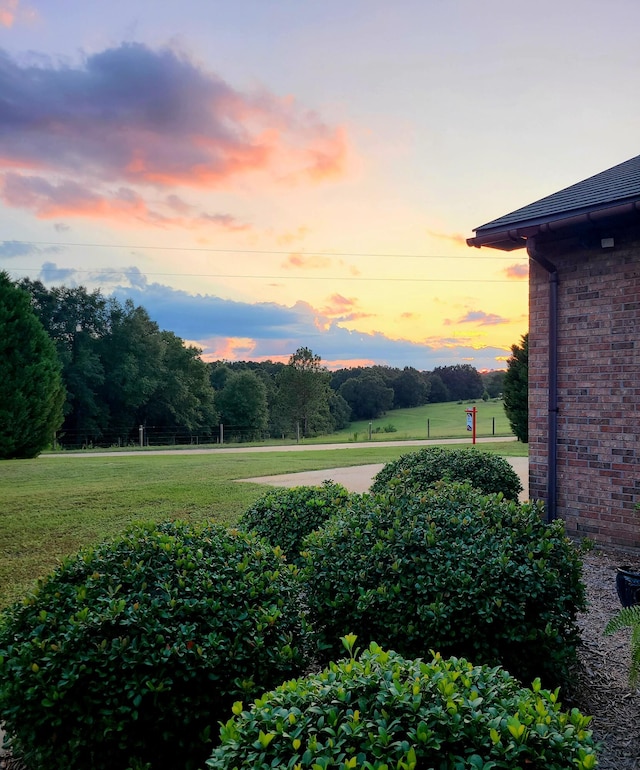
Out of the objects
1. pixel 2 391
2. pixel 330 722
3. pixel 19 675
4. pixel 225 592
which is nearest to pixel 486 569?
pixel 225 592

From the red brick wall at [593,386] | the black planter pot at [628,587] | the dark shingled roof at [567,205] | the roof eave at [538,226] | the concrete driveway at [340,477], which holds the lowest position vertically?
the concrete driveway at [340,477]

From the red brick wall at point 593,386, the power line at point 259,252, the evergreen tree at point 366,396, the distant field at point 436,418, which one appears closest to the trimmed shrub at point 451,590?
the red brick wall at point 593,386

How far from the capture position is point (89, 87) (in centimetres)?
795

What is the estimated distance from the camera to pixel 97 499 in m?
8.70

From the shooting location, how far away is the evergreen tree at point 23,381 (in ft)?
63.8

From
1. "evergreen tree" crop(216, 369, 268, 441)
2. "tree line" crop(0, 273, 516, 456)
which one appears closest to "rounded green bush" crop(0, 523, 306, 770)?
"tree line" crop(0, 273, 516, 456)

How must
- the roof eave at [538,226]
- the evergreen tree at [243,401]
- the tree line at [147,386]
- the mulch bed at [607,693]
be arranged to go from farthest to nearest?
the evergreen tree at [243,401] → the tree line at [147,386] → the roof eave at [538,226] → the mulch bed at [607,693]

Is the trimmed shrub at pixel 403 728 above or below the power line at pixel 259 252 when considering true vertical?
below

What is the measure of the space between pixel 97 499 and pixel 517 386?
43.0 feet

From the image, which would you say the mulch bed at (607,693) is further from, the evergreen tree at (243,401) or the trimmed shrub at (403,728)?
the evergreen tree at (243,401)

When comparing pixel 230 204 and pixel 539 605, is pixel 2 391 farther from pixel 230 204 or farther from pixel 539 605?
pixel 539 605

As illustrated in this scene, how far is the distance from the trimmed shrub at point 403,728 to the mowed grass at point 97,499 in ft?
6.05

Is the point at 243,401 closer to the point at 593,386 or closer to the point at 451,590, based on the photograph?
the point at 593,386

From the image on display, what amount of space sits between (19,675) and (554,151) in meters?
9.66
